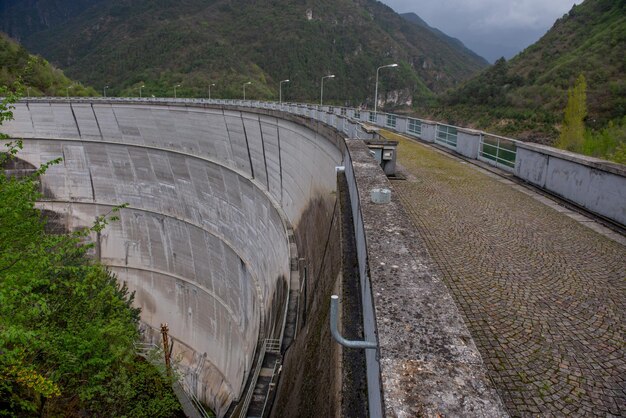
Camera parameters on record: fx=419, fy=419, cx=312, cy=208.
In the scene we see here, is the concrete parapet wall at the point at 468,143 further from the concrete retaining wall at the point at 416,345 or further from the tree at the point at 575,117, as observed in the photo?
the tree at the point at 575,117

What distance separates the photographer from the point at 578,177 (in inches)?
A: 291

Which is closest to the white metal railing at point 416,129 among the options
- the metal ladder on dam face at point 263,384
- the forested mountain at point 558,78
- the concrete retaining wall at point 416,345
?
the metal ladder on dam face at point 263,384

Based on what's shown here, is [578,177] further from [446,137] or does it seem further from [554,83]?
[554,83]

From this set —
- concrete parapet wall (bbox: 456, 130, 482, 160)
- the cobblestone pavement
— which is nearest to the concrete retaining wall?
the cobblestone pavement

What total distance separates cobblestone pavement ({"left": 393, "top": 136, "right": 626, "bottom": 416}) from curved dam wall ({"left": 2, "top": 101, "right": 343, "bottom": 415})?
4.64 metres

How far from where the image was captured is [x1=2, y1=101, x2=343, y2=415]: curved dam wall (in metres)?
17.5

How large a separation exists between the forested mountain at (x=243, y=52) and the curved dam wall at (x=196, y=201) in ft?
145

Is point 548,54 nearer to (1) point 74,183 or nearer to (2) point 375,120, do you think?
(2) point 375,120

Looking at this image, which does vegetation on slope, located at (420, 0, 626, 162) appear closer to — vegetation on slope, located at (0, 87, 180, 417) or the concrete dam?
the concrete dam

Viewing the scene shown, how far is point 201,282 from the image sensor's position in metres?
28.5

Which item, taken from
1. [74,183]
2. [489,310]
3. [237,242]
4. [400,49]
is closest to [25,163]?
[74,183]

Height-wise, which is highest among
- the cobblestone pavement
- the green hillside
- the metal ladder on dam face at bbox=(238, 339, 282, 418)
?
the green hillside

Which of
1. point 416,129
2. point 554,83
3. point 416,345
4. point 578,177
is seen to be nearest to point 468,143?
point 578,177

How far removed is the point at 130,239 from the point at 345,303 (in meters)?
33.2
